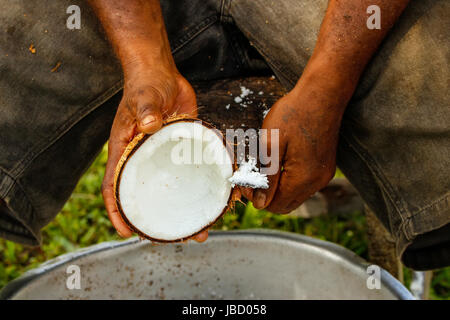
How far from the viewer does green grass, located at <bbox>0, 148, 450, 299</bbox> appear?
1.67 metres

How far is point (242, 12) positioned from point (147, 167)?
1.34 ft

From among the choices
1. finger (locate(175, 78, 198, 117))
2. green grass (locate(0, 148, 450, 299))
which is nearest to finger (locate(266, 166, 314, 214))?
finger (locate(175, 78, 198, 117))

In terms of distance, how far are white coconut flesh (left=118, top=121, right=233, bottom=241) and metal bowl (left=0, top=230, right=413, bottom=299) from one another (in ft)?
0.99

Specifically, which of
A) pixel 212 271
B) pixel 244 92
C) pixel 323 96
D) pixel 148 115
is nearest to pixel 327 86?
pixel 323 96

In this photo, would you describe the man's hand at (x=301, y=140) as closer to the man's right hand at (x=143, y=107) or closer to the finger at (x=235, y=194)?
the finger at (x=235, y=194)

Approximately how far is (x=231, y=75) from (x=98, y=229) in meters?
A: 0.94

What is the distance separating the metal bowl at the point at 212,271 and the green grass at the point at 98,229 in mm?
418

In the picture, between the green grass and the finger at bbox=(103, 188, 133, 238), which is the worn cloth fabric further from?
the green grass

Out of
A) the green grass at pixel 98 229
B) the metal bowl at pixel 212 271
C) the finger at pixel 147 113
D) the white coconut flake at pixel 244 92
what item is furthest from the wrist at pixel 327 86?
the green grass at pixel 98 229

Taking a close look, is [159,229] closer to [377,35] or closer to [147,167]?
[147,167]

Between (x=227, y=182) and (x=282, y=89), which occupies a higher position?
(x=282, y=89)

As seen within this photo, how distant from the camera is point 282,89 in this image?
108 centimetres

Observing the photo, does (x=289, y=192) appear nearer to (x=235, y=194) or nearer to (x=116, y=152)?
(x=235, y=194)
